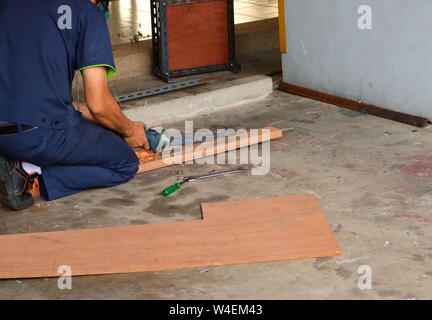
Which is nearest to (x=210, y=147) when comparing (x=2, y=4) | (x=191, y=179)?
(x=191, y=179)

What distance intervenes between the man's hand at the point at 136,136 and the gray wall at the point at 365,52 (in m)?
1.84

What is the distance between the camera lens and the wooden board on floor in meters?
3.26

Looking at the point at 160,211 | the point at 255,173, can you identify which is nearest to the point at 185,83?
the point at 255,173

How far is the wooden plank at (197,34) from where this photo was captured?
6.00 meters

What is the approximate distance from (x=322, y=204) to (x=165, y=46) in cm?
270

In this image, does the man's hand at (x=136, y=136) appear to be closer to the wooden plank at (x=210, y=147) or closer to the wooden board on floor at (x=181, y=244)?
the wooden plank at (x=210, y=147)

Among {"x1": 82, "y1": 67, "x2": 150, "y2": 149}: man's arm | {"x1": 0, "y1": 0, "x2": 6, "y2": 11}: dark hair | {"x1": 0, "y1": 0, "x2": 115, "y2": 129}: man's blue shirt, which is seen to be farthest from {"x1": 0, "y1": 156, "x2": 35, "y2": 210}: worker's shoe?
{"x1": 0, "y1": 0, "x2": 6, "y2": 11}: dark hair

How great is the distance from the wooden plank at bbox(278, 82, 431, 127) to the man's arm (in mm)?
1826

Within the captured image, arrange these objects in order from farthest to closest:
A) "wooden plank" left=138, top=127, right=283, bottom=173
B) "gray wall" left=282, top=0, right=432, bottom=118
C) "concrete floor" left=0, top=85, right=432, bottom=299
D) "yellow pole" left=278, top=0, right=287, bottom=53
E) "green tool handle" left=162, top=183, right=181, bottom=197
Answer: "yellow pole" left=278, top=0, right=287, bottom=53 → "gray wall" left=282, top=0, right=432, bottom=118 → "wooden plank" left=138, top=127, right=283, bottom=173 → "green tool handle" left=162, top=183, right=181, bottom=197 → "concrete floor" left=0, top=85, right=432, bottom=299

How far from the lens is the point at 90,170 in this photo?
4113 mm

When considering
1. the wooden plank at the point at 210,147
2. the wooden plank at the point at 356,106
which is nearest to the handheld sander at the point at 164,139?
the wooden plank at the point at 210,147

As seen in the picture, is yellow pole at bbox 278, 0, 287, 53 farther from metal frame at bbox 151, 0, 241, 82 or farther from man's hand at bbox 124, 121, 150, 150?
man's hand at bbox 124, 121, 150, 150

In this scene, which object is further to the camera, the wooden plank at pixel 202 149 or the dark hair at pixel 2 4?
the wooden plank at pixel 202 149

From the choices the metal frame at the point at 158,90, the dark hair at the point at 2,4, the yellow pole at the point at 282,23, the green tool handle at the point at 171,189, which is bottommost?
the green tool handle at the point at 171,189
